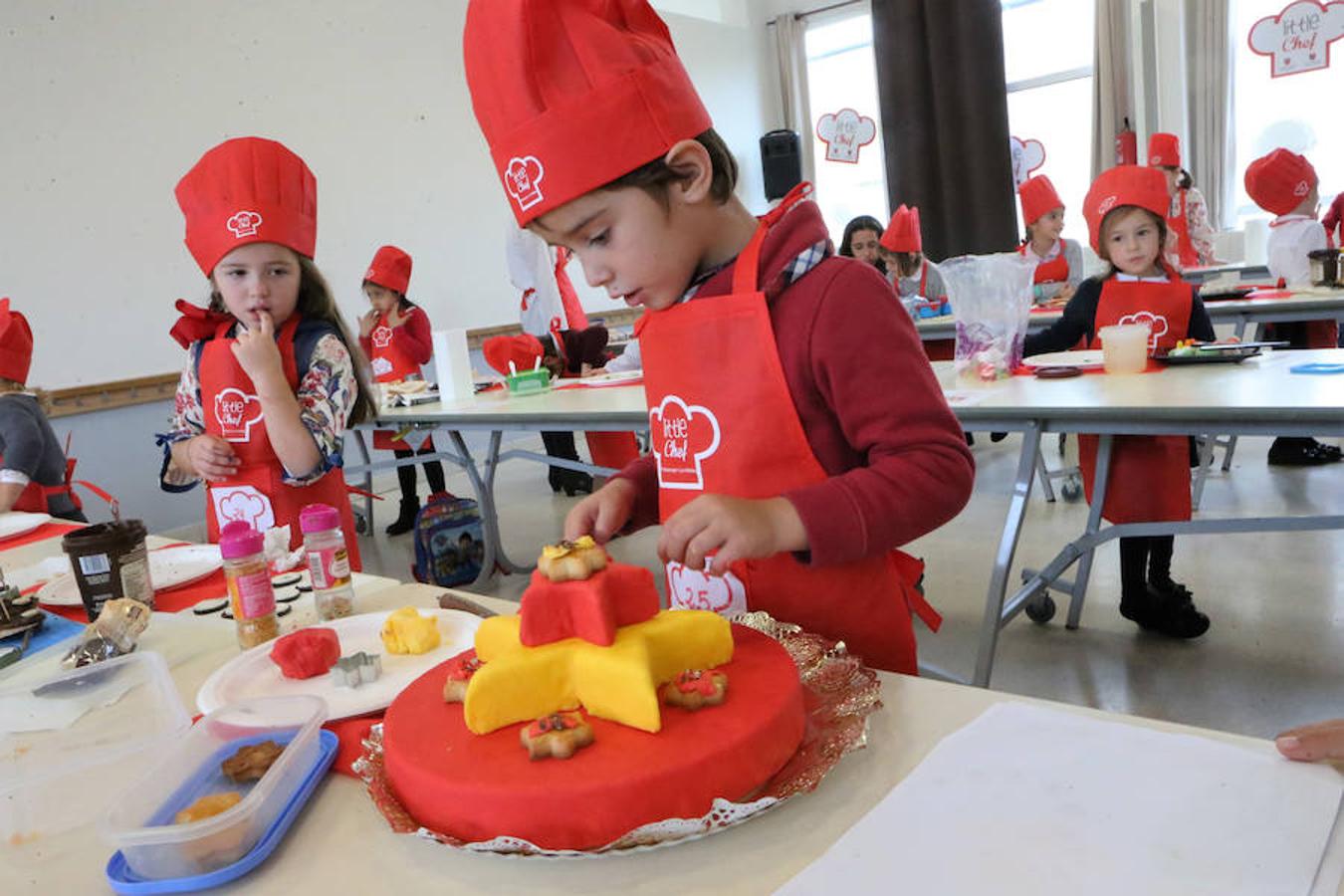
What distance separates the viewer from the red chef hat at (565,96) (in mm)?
900

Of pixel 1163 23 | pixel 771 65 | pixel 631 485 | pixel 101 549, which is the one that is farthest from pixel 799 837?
pixel 771 65

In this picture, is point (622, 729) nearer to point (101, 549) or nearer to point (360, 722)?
point (360, 722)

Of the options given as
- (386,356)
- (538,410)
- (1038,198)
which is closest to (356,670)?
(538,410)

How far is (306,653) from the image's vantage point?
0.94 meters

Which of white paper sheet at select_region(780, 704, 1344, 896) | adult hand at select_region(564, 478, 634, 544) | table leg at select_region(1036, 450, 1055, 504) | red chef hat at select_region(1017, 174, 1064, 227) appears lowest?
table leg at select_region(1036, 450, 1055, 504)

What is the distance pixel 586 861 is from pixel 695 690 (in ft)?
0.48

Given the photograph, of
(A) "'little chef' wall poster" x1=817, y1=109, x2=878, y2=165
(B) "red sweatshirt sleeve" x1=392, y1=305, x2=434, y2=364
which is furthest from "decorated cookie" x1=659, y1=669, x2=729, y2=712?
(A) "'little chef' wall poster" x1=817, y1=109, x2=878, y2=165

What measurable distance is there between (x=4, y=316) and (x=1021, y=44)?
7.71 m

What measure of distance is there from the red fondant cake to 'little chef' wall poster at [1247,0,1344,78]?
7712 millimetres

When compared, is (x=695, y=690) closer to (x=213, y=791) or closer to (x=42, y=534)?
(x=213, y=791)

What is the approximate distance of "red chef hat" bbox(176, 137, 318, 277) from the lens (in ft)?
5.28

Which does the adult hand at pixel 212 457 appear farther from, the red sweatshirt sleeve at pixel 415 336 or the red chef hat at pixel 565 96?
the red sweatshirt sleeve at pixel 415 336

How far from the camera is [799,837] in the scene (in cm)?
59

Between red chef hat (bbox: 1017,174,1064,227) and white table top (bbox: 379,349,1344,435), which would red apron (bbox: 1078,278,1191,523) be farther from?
red chef hat (bbox: 1017,174,1064,227)
